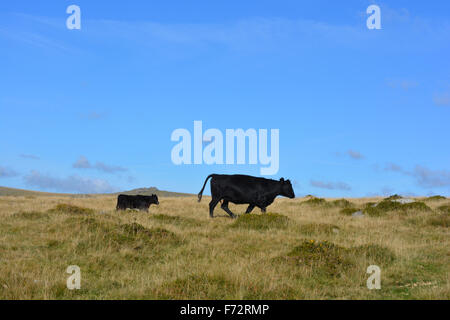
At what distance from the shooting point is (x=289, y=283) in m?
8.86

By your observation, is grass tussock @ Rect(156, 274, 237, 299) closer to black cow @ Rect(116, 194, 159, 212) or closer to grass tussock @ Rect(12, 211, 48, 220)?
grass tussock @ Rect(12, 211, 48, 220)

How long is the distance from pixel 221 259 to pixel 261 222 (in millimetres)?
5885

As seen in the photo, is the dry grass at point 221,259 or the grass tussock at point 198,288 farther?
the dry grass at point 221,259

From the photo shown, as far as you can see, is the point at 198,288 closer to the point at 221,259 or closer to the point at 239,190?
the point at 221,259

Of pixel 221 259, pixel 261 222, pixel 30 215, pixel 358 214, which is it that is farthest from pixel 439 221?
→ pixel 30 215

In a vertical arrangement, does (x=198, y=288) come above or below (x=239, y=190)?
below

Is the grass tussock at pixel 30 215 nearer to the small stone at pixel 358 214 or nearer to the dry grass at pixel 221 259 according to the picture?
the dry grass at pixel 221 259

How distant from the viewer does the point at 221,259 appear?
11.0 meters

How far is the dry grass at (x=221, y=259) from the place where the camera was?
834 cm

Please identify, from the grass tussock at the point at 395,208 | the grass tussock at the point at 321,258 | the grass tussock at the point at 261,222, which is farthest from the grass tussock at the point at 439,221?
the grass tussock at the point at 321,258

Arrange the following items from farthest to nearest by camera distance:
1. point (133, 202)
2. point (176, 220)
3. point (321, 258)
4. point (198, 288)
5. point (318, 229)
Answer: point (133, 202), point (176, 220), point (318, 229), point (321, 258), point (198, 288)

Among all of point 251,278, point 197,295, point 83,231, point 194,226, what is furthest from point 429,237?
point 83,231

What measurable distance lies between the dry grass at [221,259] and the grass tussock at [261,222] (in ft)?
0.13

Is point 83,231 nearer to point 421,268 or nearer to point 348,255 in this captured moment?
point 348,255
